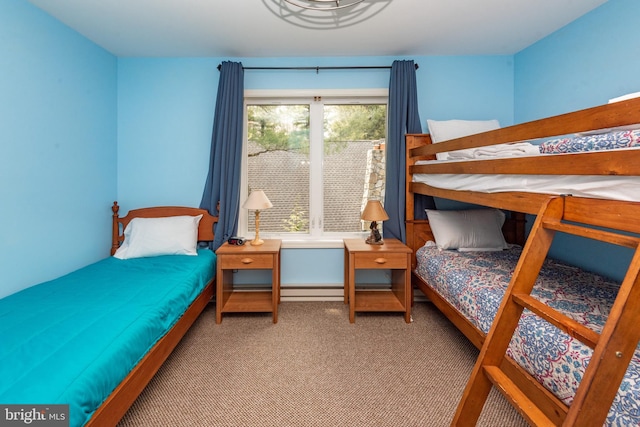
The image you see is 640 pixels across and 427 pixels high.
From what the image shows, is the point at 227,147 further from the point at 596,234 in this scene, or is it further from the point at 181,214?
the point at 596,234

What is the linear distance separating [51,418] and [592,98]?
360cm

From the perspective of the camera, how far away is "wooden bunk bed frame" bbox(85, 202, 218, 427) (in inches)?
48.1

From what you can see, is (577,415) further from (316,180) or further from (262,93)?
(262,93)

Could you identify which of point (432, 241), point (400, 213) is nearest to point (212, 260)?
point (400, 213)

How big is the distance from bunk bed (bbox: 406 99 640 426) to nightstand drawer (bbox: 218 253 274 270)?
1.50m

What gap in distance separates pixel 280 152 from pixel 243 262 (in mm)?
1259

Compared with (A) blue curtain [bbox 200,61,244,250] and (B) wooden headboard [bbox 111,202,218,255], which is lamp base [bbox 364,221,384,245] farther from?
(B) wooden headboard [bbox 111,202,218,255]

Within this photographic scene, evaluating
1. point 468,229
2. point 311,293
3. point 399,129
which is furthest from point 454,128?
point 311,293

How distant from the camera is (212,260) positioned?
2.77 metres

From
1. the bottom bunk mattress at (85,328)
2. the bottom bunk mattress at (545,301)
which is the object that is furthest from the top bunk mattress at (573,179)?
the bottom bunk mattress at (85,328)

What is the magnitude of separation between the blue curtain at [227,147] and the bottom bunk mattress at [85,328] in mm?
658

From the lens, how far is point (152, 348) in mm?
1610

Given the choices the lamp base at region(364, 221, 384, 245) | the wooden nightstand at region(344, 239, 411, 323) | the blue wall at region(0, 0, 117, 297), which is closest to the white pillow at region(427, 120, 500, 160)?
the lamp base at region(364, 221, 384, 245)

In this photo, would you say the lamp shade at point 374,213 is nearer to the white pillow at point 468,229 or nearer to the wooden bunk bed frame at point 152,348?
the white pillow at point 468,229
